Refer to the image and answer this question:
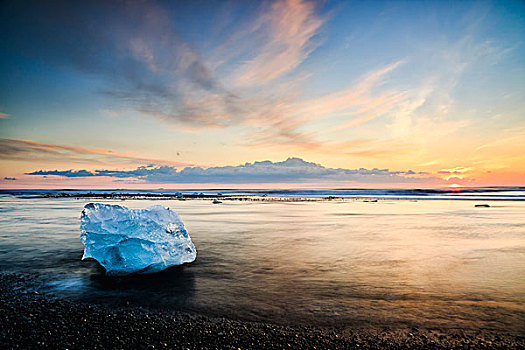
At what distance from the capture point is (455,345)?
3.56 m

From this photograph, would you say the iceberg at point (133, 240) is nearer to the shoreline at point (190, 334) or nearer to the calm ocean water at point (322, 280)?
the calm ocean water at point (322, 280)

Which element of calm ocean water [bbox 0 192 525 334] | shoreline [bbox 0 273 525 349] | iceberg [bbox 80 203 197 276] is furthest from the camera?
iceberg [bbox 80 203 197 276]

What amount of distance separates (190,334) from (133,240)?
146 inches

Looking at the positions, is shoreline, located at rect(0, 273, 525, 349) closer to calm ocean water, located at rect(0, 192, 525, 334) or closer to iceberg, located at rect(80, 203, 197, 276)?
calm ocean water, located at rect(0, 192, 525, 334)

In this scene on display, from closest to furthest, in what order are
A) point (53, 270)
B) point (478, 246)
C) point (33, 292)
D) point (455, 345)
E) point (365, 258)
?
point (455, 345)
point (33, 292)
point (53, 270)
point (365, 258)
point (478, 246)

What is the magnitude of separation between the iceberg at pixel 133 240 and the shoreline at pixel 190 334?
210 centimetres

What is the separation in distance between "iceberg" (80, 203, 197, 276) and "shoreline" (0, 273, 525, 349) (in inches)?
82.7

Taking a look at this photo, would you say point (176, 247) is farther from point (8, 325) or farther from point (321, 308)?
point (321, 308)

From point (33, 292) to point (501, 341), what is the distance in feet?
24.0

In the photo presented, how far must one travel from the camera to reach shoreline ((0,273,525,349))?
3.54 metres

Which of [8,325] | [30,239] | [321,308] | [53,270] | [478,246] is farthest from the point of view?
[30,239]

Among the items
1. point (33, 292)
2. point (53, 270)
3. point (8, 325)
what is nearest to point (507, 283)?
point (8, 325)

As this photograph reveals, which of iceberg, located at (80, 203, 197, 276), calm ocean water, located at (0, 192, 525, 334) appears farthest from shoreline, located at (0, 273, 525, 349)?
iceberg, located at (80, 203, 197, 276)

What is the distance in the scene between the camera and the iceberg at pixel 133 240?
6.62 m
